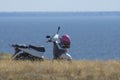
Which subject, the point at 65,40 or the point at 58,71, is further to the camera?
the point at 65,40

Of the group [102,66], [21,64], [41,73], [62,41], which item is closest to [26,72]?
[41,73]

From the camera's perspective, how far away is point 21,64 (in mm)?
16234

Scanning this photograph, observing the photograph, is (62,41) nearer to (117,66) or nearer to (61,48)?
(61,48)

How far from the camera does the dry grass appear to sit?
14352 mm

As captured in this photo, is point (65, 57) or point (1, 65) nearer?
point (1, 65)

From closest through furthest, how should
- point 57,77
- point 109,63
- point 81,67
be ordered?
1. point 57,77
2. point 81,67
3. point 109,63

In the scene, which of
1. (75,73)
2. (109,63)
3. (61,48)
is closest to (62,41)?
(61,48)

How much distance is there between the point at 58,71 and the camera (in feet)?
49.4

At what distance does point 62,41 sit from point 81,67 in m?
2.77

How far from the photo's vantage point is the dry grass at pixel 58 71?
14352 mm

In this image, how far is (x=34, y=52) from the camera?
17969 millimetres

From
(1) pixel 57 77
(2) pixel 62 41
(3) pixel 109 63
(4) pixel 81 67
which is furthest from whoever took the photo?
(2) pixel 62 41

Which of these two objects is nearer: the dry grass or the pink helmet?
the dry grass

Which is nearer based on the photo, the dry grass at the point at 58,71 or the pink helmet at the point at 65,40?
the dry grass at the point at 58,71
